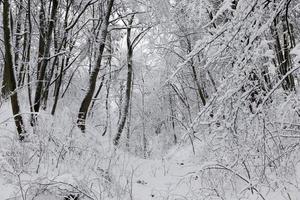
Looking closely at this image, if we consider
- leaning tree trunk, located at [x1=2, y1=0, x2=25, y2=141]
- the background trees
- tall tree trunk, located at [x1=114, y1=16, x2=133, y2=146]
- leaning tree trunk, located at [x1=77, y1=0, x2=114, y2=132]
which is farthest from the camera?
tall tree trunk, located at [x1=114, y1=16, x2=133, y2=146]

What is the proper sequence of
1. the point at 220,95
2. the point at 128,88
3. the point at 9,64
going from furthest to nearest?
the point at 128,88
the point at 9,64
the point at 220,95

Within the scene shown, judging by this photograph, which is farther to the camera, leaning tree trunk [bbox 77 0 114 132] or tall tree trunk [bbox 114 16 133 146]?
tall tree trunk [bbox 114 16 133 146]

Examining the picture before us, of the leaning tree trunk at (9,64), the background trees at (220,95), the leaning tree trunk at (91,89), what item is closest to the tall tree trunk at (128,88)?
the background trees at (220,95)

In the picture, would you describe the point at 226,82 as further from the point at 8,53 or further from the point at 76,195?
the point at 8,53

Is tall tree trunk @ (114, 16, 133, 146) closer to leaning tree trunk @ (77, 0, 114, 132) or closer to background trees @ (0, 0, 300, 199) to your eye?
background trees @ (0, 0, 300, 199)

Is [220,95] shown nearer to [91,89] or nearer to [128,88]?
[91,89]

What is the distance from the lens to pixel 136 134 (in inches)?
1157

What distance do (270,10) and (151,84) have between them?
21752 mm

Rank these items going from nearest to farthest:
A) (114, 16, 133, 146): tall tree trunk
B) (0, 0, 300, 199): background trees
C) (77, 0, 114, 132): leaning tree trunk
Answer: (0, 0, 300, 199): background trees, (77, 0, 114, 132): leaning tree trunk, (114, 16, 133, 146): tall tree trunk

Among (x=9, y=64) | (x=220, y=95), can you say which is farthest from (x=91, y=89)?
(x=220, y=95)

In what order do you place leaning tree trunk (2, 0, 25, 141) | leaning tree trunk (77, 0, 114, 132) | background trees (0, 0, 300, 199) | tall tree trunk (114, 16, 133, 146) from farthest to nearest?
tall tree trunk (114, 16, 133, 146), leaning tree trunk (77, 0, 114, 132), leaning tree trunk (2, 0, 25, 141), background trees (0, 0, 300, 199)

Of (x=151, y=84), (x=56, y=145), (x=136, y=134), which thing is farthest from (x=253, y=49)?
(x=136, y=134)

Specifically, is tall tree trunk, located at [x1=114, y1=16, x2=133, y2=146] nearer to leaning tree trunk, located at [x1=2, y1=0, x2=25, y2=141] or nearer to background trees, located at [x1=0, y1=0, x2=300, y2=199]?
background trees, located at [x1=0, y1=0, x2=300, y2=199]

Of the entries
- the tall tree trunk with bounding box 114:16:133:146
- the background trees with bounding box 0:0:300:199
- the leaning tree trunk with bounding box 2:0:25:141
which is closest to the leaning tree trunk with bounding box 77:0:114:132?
the background trees with bounding box 0:0:300:199
